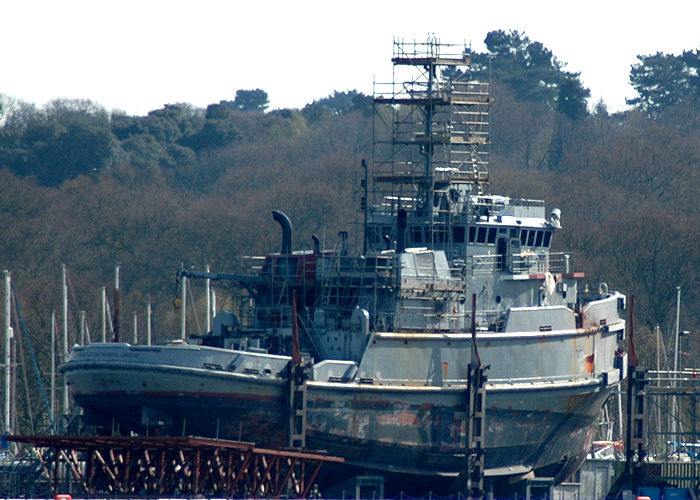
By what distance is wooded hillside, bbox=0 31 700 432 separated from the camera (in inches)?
3947

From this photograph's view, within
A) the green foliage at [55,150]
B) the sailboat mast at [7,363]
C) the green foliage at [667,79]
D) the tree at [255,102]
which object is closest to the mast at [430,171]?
the sailboat mast at [7,363]

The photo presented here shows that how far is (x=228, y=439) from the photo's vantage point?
58.6m

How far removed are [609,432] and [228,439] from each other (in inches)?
1257

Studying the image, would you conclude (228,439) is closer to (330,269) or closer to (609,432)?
(330,269)

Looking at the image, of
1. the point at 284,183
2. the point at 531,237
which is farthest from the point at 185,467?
the point at 284,183

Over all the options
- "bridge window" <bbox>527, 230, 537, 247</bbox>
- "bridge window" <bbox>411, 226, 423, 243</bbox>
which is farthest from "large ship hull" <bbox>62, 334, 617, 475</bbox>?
"bridge window" <bbox>411, 226, 423, 243</bbox>

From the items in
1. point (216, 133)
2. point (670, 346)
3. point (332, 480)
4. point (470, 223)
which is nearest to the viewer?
point (332, 480)

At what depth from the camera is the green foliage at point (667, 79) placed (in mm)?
161250

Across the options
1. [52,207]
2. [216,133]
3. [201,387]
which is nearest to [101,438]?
[201,387]

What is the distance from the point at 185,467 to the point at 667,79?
110555 millimetres

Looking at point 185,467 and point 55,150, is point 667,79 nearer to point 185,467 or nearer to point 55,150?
point 55,150

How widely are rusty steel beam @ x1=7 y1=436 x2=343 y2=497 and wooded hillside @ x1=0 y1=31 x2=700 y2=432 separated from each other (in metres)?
24.9

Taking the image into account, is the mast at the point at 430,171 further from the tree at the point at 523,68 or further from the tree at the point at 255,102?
the tree at the point at 255,102

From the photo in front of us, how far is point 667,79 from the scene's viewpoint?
16200 cm
